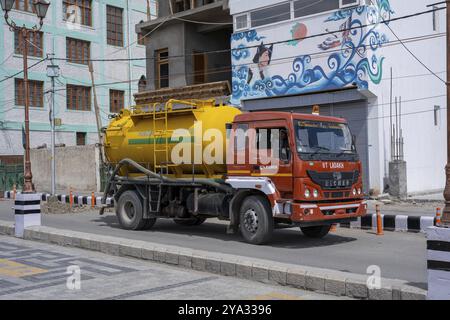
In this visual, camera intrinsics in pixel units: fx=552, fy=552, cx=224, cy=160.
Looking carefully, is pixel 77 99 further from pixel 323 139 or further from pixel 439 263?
pixel 439 263

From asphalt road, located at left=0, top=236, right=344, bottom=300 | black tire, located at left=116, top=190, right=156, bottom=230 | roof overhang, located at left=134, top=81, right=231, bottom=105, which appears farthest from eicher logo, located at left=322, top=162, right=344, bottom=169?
roof overhang, located at left=134, top=81, right=231, bottom=105

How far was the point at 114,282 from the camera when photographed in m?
7.98

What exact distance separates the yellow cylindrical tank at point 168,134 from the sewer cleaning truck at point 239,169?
25mm

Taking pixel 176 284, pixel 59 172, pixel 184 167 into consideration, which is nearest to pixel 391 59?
pixel 184 167

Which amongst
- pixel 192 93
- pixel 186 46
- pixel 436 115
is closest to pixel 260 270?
pixel 436 115

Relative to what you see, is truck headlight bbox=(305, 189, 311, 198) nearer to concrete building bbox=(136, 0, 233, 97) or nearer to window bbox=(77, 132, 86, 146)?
concrete building bbox=(136, 0, 233, 97)

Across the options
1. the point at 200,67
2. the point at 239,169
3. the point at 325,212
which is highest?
the point at 200,67

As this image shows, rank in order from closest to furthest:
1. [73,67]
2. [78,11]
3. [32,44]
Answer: [32,44], [73,67], [78,11]

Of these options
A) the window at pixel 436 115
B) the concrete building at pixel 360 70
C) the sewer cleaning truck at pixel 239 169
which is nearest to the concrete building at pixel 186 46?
the concrete building at pixel 360 70

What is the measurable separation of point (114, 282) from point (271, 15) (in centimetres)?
1820

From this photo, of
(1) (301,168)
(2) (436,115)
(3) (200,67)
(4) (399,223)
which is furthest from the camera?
(3) (200,67)

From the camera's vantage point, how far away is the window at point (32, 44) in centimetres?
3906

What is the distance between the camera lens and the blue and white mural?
2078 centimetres

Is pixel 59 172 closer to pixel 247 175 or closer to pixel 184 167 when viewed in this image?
pixel 184 167
